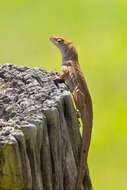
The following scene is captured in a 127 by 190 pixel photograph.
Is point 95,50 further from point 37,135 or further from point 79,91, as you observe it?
point 37,135

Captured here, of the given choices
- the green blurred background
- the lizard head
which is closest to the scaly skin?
the lizard head

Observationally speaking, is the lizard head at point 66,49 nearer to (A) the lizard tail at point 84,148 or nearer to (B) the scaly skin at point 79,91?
(B) the scaly skin at point 79,91

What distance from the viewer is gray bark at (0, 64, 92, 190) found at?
4473 millimetres

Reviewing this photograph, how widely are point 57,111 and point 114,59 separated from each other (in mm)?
7375

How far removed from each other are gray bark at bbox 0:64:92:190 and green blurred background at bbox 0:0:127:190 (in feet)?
14.3

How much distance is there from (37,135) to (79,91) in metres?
2.15

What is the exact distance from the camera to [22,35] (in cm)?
1330

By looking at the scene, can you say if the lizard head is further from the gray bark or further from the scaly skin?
the gray bark

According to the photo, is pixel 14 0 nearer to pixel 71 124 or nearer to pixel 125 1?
pixel 125 1

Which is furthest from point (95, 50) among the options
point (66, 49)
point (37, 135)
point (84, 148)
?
point (37, 135)

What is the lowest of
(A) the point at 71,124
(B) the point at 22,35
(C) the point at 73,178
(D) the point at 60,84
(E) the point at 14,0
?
(C) the point at 73,178

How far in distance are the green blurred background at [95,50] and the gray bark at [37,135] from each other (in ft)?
14.3

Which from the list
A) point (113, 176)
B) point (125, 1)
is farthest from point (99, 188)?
point (125, 1)

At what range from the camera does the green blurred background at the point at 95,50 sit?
397 inches
